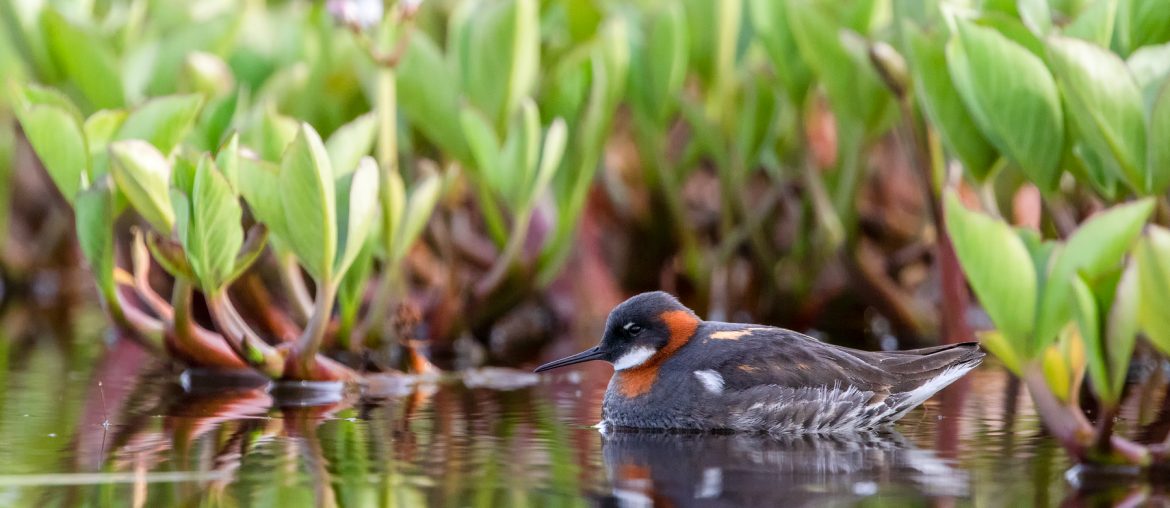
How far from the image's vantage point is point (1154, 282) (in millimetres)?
4023

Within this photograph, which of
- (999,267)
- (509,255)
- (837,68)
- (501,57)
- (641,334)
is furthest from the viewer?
(509,255)

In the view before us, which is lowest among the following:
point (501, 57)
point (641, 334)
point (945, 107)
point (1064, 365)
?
point (1064, 365)

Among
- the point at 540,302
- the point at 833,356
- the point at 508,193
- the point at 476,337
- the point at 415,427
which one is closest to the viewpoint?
the point at 415,427

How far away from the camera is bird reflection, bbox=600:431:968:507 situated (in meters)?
4.26

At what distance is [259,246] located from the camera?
5.71 m

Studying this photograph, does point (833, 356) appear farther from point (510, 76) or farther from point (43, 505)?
point (43, 505)

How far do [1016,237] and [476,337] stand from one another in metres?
4.24

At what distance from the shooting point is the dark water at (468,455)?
423 cm

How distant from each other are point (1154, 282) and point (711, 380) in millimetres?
1986

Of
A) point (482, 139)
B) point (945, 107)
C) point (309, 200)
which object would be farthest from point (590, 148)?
point (309, 200)

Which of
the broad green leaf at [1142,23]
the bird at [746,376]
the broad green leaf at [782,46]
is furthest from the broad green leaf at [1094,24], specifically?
the broad green leaf at [782,46]

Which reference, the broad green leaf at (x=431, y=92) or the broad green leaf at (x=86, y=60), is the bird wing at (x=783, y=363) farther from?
the broad green leaf at (x=86, y=60)

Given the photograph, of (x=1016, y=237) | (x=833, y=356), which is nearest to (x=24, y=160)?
(x=833, y=356)

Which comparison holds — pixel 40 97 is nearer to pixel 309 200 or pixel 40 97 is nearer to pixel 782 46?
pixel 309 200
